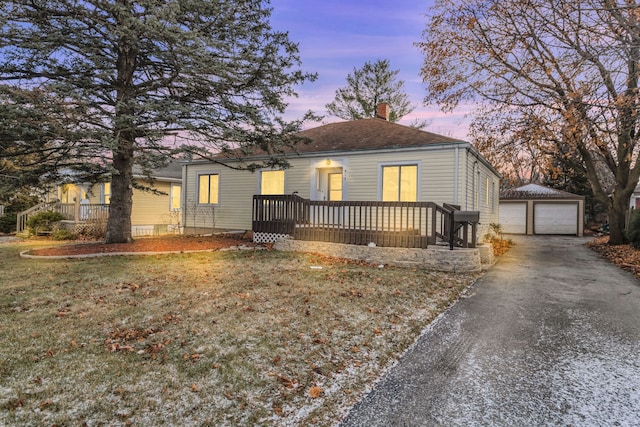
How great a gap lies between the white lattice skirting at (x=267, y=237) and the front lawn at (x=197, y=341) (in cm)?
392

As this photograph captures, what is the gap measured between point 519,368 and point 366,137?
35.3ft

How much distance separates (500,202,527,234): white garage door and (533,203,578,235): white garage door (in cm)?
66

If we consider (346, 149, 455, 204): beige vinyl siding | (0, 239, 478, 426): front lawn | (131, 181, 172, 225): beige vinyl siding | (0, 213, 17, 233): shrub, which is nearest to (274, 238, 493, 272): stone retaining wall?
(0, 239, 478, 426): front lawn

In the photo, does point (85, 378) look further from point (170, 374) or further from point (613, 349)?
point (613, 349)

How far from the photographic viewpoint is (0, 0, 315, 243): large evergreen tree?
7.79 m

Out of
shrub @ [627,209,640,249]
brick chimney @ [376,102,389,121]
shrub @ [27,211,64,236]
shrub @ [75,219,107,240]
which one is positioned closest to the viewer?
shrub @ [627,209,640,249]

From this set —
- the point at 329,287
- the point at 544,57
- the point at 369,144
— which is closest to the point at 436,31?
the point at 544,57

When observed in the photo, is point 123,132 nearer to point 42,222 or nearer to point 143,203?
point 42,222

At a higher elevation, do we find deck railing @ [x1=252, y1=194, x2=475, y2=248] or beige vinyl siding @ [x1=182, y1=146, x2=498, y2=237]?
beige vinyl siding @ [x1=182, y1=146, x2=498, y2=237]

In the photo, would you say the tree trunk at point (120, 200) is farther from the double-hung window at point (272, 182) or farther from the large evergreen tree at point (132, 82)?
the double-hung window at point (272, 182)

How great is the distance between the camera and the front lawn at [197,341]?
8.55 feet

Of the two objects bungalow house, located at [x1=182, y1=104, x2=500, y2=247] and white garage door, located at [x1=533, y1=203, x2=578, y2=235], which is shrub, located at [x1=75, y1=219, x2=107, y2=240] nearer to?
bungalow house, located at [x1=182, y1=104, x2=500, y2=247]

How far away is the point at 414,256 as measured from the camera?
850cm

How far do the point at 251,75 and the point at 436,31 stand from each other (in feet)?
23.0
